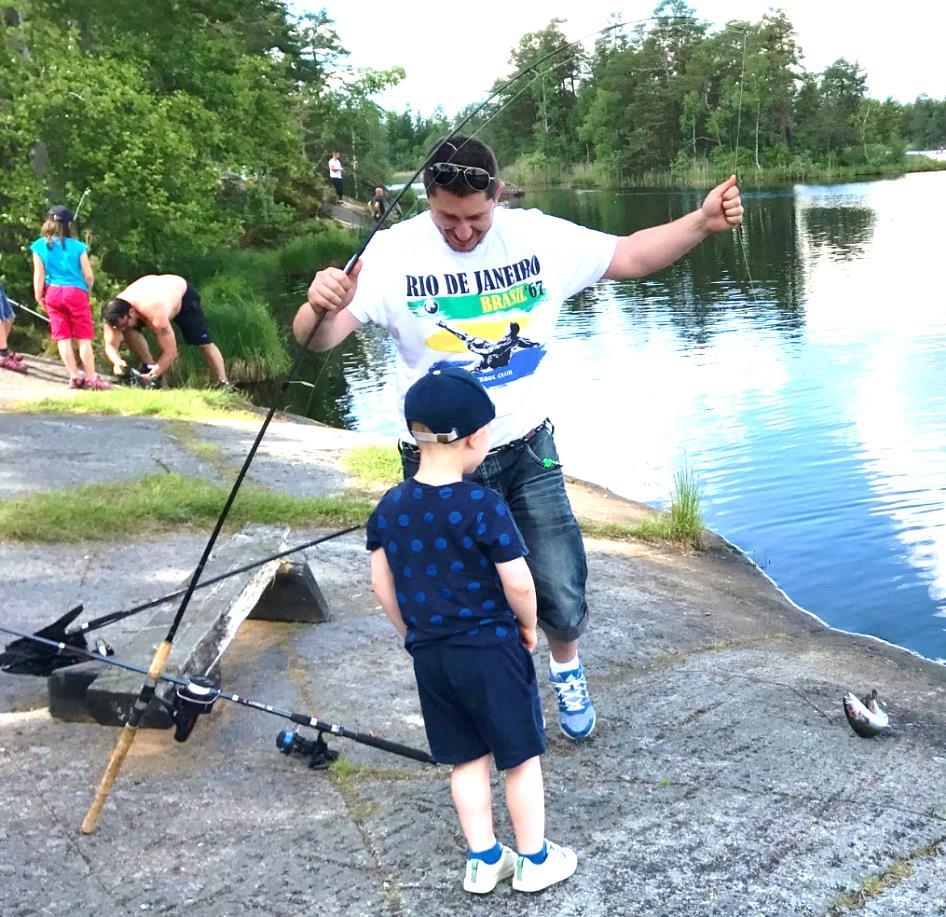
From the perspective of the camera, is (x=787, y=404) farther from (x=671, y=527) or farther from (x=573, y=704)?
(x=573, y=704)

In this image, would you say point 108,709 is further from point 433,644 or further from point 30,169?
point 30,169

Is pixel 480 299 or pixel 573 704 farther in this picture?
pixel 573 704

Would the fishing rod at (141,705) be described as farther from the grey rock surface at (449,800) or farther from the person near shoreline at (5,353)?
the person near shoreline at (5,353)

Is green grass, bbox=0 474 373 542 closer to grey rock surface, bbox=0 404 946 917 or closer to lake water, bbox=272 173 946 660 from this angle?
grey rock surface, bbox=0 404 946 917

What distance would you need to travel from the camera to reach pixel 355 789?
3.49m

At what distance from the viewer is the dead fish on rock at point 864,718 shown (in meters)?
3.83

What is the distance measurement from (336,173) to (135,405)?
2739 cm

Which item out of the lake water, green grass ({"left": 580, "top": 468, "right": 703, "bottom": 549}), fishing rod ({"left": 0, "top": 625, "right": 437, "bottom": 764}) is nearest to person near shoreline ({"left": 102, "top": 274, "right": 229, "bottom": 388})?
the lake water

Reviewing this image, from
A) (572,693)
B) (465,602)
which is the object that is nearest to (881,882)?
(572,693)

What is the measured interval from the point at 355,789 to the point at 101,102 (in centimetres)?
1442

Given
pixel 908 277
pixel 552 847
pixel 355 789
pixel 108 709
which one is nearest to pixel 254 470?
pixel 108 709

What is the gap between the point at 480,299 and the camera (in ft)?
10.9

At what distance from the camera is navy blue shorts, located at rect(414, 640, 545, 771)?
8.89 ft

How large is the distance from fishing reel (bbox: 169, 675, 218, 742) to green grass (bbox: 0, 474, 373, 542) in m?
2.81
